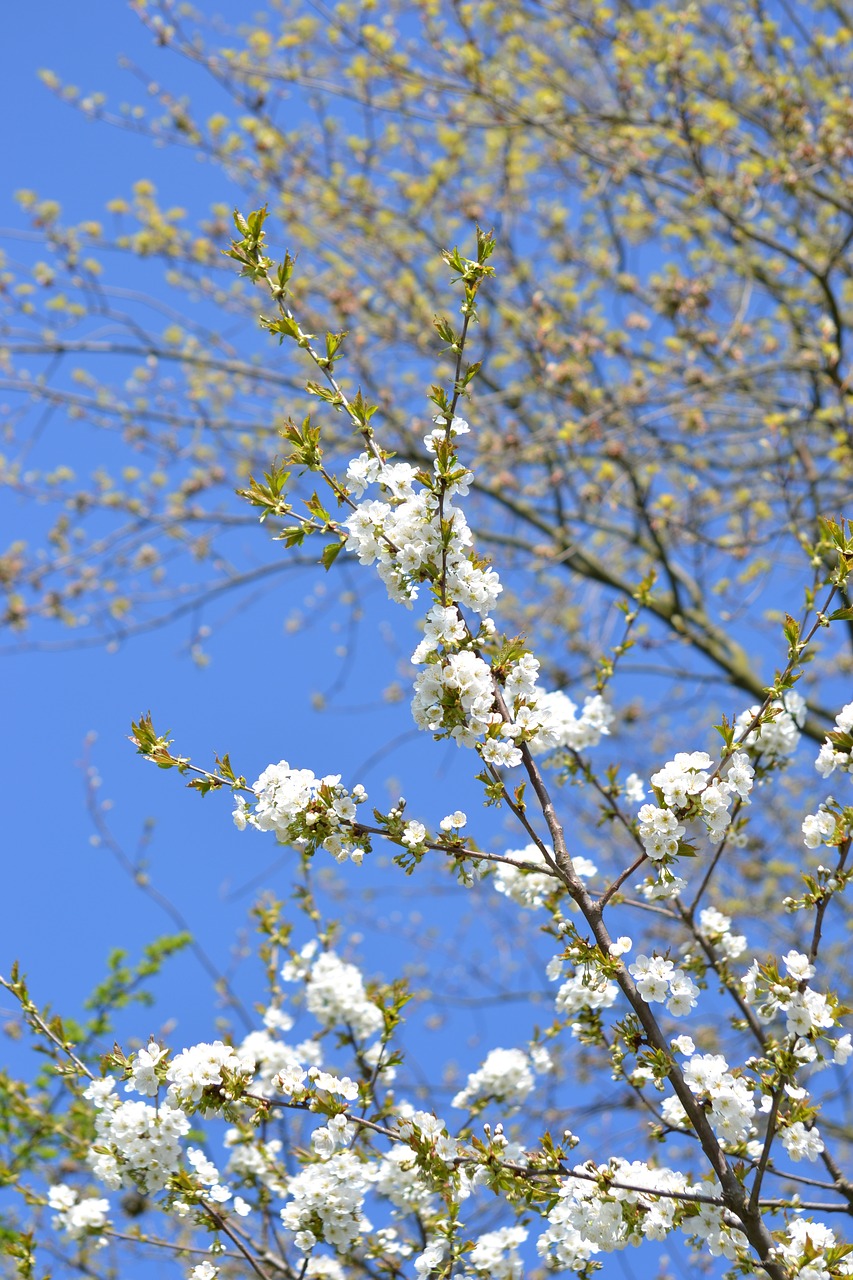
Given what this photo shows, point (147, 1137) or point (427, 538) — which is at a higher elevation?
point (427, 538)

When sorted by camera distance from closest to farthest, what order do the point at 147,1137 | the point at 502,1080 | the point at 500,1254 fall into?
the point at 147,1137 < the point at 500,1254 < the point at 502,1080

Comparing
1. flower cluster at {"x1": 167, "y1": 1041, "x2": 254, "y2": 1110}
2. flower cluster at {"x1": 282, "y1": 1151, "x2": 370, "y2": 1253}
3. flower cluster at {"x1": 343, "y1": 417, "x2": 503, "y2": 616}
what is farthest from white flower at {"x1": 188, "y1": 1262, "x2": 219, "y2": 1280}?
flower cluster at {"x1": 343, "y1": 417, "x2": 503, "y2": 616}

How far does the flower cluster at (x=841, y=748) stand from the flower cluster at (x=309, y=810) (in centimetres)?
98

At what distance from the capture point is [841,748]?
2209 mm

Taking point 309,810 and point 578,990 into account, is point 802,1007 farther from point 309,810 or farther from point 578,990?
point 309,810

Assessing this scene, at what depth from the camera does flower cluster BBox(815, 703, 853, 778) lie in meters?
2.19

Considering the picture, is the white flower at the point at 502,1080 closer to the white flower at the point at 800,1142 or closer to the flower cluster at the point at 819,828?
the white flower at the point at 800,1142

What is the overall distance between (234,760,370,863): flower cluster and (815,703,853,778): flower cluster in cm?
98

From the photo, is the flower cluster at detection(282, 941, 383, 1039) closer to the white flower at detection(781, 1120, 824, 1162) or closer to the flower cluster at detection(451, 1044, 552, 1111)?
the flower cluster at detection(451, 1044, 552, 1111)

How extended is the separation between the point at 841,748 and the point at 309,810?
1.12 metres

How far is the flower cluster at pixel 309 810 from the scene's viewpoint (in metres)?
2.14

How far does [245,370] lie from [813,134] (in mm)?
3883

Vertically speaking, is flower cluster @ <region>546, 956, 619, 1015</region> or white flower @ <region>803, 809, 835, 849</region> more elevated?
white flower @ <region>803, 809, 835, 849</region>

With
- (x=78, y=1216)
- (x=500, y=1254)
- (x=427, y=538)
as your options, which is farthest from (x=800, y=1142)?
(x=78, y=1216)
